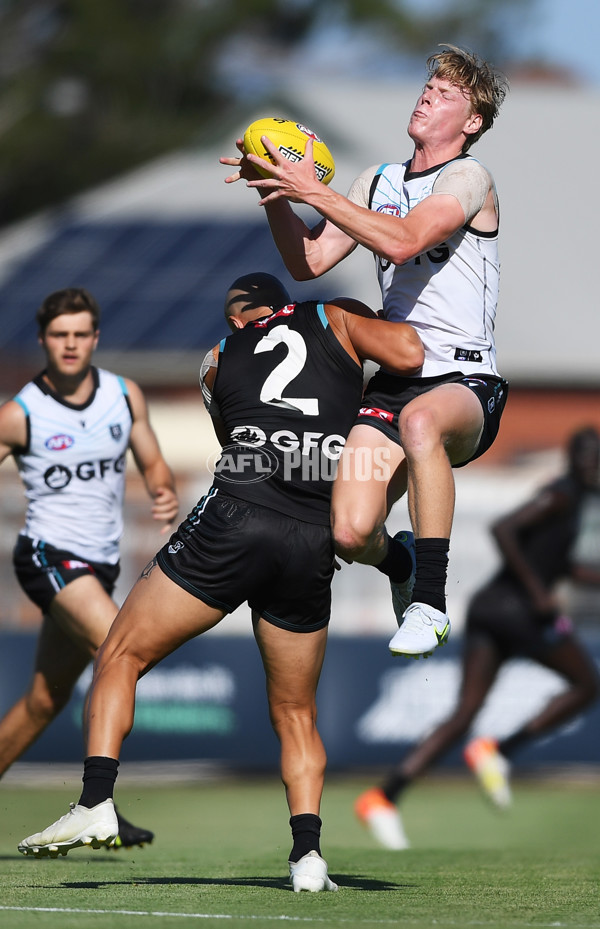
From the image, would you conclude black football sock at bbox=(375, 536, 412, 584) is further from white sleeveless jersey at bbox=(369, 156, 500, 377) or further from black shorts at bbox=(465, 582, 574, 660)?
black shorts at bbox=(465, 582, 574, 660)

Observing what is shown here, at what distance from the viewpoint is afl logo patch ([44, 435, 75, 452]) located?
7758 mm

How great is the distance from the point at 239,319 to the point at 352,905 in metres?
2.46

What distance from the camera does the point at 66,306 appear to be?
A: 25.4 feet

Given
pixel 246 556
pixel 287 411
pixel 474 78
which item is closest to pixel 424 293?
pixel 287 411

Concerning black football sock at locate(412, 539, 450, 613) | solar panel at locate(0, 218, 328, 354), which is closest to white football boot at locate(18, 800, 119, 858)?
black football sock at locate(412, 539, 450, 613)

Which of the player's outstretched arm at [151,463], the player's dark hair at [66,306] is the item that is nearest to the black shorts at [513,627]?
the player's outstretched arm at [151,463]

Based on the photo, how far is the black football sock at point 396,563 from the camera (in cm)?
634

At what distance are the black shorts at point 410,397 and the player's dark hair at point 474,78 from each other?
999mm

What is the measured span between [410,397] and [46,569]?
2429 millimetres

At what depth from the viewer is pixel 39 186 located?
3931cm

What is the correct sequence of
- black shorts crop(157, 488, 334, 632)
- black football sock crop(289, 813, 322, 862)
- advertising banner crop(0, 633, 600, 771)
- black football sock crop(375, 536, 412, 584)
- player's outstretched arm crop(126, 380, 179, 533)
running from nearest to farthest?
1. black shorts crop(157, 488, 334, 632)
2. black football sock crop(289, 813, 322, 862)
3. black football sock crop(375, 536, 412, 584)
4. player's outstretched arm crop(126, 380, 179, 533)
5. advertising banner crop(0, 633, 600, 771)

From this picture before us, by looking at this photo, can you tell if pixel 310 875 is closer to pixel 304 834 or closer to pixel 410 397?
pixel 304 834

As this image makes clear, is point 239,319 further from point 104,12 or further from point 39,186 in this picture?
point 104,12

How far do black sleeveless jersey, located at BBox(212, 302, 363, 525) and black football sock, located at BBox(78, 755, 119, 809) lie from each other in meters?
1.16
